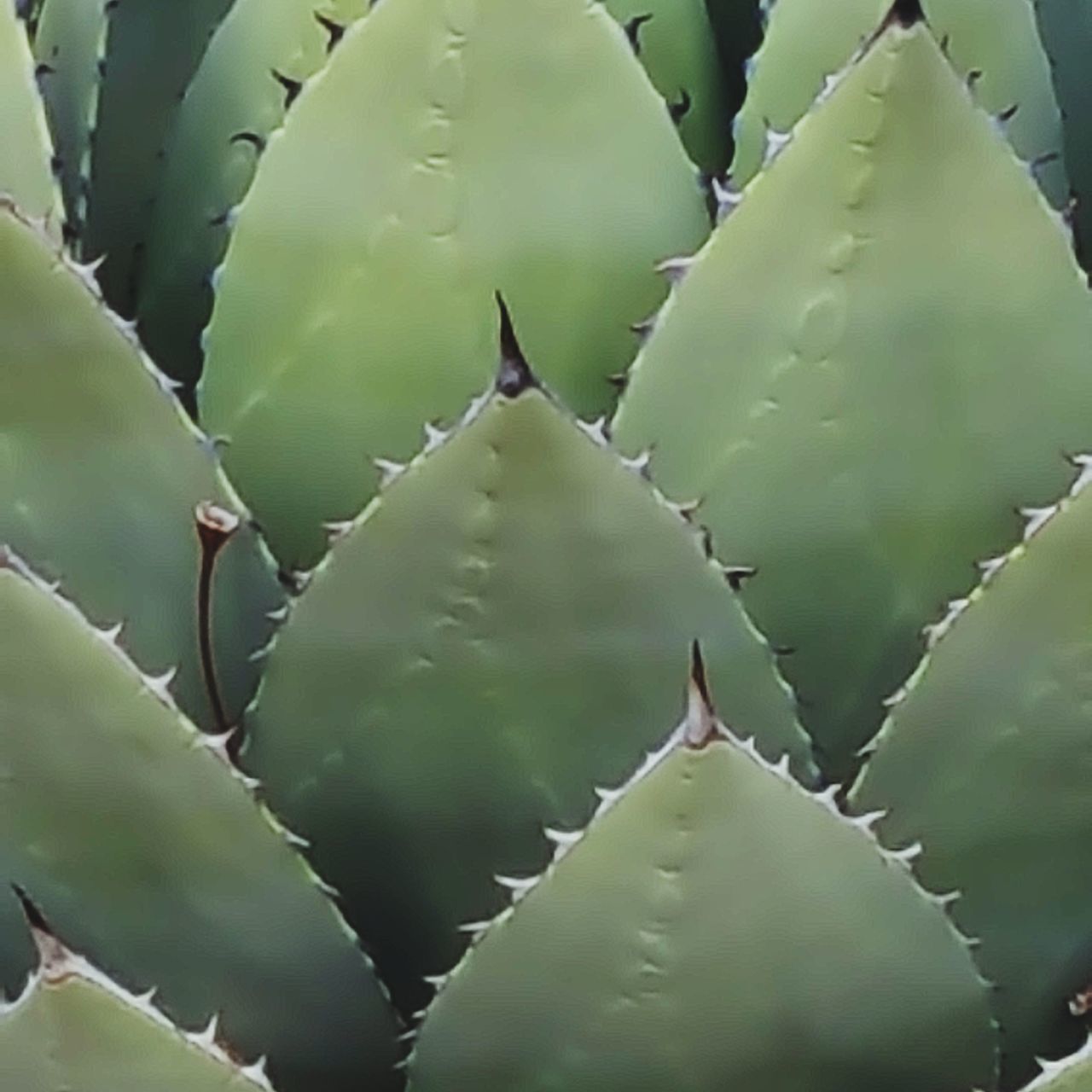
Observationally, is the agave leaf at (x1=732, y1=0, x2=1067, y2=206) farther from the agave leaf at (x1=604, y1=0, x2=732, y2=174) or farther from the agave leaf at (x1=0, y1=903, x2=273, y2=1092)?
the agave leaf at (x1=0, y1=903, x2=273, y2=1092)

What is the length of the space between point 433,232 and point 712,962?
0.83ft

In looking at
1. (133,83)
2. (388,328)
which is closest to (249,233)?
(388,328)

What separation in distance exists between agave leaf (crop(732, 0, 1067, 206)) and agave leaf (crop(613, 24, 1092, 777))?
7 cm

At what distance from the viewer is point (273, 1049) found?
0.84 m

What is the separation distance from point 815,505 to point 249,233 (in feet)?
0.67

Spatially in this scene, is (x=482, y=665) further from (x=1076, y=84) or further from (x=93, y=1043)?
(x=1076, y=84)

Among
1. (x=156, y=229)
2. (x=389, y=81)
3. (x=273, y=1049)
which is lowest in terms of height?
(x=273, y=1049)

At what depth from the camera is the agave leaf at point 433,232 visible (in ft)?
2.79

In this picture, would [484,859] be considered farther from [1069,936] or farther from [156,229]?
[156,229]

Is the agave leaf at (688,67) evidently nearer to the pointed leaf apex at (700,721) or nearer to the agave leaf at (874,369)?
the agave leaf at (874,369)

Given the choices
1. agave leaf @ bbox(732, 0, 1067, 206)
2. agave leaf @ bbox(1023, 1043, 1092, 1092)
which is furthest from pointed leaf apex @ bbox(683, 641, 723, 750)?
agave leaf @ bbox(732, 0, 1067, 206)

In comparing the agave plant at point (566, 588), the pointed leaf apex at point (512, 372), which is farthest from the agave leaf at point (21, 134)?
the pointed leaf apex at point (512, 372)

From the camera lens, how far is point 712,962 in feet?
2.45

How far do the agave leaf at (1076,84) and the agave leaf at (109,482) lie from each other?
1.20ft
